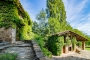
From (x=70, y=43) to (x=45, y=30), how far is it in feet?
47.3

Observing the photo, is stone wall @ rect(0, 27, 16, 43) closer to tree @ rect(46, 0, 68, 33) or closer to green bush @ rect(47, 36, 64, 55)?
green bush @ rect(47, 36, 64, 55)

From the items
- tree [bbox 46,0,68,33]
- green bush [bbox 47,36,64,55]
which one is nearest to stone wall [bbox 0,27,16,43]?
green bush [bbox 47,36,64,55]

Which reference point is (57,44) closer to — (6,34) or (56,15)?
(6,34)

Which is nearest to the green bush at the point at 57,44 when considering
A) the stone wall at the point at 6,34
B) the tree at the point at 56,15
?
the stone wall at the point at 6,34

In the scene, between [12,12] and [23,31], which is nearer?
[12,12]

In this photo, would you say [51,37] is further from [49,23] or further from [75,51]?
[49,23]

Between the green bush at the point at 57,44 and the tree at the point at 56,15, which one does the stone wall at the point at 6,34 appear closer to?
the green bush at the point at 57,44

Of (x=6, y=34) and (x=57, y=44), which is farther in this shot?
(x=57, y=44)

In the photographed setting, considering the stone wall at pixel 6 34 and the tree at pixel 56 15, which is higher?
the tree at pixel 56 15

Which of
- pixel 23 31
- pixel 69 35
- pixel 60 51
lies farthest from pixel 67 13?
pixel 23 31

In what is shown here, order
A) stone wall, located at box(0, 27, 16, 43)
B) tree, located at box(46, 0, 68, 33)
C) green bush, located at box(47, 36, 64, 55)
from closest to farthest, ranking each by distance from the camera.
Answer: stone wall, located at box(0, 27, 16, 43) → green bush, located at box(47, 36, 64, 55) → tree, located at box(46, 0, 68, 33)

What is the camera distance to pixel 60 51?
72.9ft

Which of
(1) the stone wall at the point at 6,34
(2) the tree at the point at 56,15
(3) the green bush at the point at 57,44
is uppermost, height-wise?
(2) the tree at the point at 56,15

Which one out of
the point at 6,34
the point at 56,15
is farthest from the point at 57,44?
the point at 56,15
